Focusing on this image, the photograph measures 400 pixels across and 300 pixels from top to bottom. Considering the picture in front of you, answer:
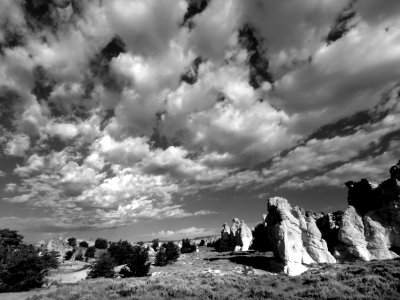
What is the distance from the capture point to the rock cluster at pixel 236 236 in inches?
4040

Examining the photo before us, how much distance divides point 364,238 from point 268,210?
16.1 meters

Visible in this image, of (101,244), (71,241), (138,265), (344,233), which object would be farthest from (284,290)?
(71,241)

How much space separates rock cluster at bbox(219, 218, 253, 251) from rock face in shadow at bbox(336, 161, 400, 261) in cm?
5255

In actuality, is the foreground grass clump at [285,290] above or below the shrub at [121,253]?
below

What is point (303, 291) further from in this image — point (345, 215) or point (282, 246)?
point (345, 215)

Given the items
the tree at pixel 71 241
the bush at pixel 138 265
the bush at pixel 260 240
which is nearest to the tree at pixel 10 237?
the bush at pixel 138 265

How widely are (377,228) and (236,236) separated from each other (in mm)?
62779

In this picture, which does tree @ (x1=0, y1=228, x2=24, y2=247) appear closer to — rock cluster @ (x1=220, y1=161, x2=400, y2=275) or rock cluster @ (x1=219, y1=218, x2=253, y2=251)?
rock cluster @ (x1=219, y1=218, x2=253, y2=251)

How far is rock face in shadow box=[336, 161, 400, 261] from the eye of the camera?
4906 centimetres

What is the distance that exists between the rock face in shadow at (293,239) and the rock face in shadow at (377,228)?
4.45m

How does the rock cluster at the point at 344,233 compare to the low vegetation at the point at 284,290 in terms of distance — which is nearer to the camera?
the low vegetation at the point at 284,290

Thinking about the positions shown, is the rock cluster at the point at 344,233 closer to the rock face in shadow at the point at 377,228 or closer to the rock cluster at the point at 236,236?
the rock face in shadow at the point at 377,228

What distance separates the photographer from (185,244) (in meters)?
132

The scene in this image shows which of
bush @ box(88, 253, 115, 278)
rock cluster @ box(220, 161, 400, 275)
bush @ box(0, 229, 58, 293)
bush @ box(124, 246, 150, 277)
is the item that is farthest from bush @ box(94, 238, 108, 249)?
rock cluster @ box(220, 161, 400, 275)
